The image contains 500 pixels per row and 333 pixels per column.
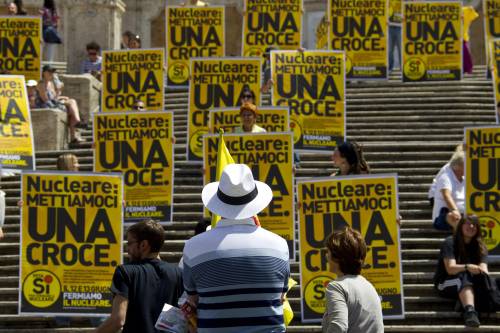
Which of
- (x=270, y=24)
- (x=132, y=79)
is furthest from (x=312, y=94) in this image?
(x=270, y=24)

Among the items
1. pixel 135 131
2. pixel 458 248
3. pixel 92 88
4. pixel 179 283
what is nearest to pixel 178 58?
pixel 92 88

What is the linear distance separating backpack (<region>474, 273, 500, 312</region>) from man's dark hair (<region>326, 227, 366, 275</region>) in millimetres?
5914

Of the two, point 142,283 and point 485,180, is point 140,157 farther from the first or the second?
point 142,283

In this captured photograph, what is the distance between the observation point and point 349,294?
318 inches

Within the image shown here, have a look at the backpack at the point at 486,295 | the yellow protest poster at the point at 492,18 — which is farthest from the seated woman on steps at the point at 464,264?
the yellow protest poster at the point at 492,18

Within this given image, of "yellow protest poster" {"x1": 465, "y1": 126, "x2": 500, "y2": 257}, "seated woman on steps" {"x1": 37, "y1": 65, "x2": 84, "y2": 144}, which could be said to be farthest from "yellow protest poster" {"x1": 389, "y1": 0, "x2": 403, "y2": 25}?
"yellow protest poster" {"x1": 465, "y1": 126, "x2": 500, "y2": 257}

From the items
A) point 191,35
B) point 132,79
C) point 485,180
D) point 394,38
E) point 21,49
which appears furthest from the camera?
point 394,38

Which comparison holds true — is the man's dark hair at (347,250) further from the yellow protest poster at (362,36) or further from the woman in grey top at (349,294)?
the yellow protest poster at (362,36)

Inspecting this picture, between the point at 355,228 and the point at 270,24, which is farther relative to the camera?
the point at 270,24

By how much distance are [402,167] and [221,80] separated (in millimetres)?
2580

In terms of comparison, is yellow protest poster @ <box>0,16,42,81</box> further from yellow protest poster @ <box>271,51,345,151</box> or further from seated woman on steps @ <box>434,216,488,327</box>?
seated woman on steps @ <box>434,216,488,327</box>

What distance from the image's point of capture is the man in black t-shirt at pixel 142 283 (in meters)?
9.01

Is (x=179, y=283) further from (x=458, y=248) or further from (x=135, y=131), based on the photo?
(x=135, y=131)

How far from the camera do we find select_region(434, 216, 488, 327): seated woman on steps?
13891 millimetres
